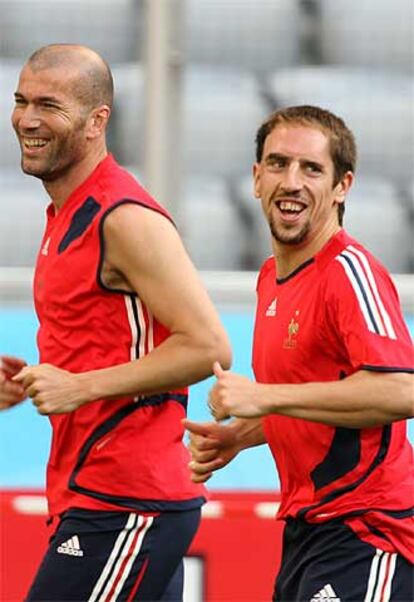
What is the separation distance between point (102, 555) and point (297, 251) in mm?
862

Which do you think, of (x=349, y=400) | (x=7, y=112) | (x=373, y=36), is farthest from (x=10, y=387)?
(x=373, y=36)

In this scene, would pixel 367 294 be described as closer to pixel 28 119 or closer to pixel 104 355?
pixel 104 355

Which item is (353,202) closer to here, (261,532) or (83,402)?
(261,532)

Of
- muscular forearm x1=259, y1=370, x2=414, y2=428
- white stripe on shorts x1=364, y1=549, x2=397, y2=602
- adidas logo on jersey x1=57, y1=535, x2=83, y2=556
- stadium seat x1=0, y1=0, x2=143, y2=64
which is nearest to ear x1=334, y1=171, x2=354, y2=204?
muscular forearm x1=259, y1=370, x2=414, y2=428

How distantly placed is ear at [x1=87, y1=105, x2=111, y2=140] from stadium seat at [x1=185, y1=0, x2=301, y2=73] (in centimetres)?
165

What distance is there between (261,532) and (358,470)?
5.72ft

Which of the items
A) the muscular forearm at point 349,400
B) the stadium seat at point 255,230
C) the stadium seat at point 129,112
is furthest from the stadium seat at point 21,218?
the muscular forearm at point 349,400

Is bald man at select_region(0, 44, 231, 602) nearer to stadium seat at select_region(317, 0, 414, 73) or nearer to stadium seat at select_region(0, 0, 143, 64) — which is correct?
stadium seat at select_region(0, 0, 143, 64)

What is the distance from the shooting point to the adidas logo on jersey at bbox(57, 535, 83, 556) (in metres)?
4.21

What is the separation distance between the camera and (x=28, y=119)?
4301mm

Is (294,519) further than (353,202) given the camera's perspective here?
No

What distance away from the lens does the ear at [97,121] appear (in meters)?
4.36

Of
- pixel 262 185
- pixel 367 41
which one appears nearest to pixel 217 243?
pixel 367 41

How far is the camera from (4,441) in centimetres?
601
